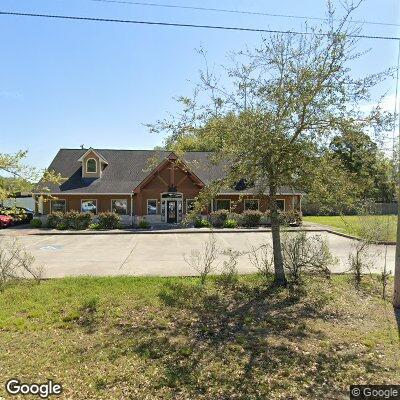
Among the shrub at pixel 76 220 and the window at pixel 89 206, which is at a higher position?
the window at pixel 89 206

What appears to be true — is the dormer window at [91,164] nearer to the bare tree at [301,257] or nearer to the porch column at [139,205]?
the porch column at [139,205]

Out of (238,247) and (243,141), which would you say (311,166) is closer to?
(243,141)

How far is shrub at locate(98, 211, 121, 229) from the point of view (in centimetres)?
2689

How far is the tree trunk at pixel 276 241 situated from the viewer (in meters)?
8.55

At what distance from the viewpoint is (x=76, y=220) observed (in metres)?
27.1

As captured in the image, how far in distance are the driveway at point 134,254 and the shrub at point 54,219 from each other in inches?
169

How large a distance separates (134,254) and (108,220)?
12.6 metres

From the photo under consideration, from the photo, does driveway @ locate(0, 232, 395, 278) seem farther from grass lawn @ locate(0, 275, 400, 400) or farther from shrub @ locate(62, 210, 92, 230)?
shrub @ locate(62, 210, 92, 230)

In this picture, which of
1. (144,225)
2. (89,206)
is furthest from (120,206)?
(144,225)

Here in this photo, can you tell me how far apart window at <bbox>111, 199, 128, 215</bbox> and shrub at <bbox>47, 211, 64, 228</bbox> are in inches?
165

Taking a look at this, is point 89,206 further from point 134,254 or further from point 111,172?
point 134,254

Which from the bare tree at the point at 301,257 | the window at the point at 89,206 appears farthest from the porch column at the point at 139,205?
the bare tree at the point at 301,257

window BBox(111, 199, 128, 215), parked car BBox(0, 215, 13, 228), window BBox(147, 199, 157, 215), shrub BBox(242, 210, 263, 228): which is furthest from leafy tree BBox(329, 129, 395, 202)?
parked car BBox(0, 215, 13, 228)

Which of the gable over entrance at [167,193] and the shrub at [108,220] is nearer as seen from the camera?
the shrub at [108,220]
